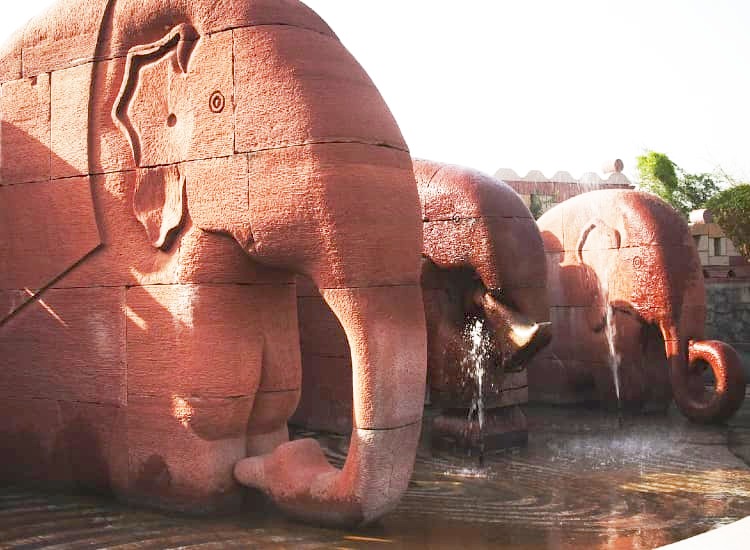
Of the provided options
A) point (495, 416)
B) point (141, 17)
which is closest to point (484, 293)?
point (495, 416)

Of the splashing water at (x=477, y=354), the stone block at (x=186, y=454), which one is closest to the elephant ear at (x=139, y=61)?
the stone block at (x=186, y=454)

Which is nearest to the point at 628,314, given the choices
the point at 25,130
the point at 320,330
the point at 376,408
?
the point at 320,330

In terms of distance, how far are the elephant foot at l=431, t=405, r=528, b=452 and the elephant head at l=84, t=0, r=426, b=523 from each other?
8.36 feet

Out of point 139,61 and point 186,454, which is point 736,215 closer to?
point 139,61

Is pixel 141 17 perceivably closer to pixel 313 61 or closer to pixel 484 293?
pixel 313 61

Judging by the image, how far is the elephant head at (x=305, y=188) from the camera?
4086mm

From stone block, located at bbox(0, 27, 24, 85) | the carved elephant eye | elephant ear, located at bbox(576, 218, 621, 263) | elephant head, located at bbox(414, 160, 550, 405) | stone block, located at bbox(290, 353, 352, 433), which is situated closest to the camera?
the carved elephant eye

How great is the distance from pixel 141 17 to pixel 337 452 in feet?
10.7

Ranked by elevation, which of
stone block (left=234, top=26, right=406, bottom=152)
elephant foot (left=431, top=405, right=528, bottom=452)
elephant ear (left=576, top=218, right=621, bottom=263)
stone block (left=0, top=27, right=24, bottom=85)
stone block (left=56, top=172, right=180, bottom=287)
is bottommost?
elephant foot (left=431, top=405, right=528, bottom=452)

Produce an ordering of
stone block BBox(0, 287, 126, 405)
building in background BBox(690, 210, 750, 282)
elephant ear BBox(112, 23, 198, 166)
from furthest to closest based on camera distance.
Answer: building in background BBox(690, 210, 750, 282), stone block BBox(0, 287, 126, 405), elephant ear BBox(112, 23, 198, 166)

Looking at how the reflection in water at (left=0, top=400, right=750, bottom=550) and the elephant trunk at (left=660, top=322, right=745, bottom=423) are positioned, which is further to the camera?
the elephant trunk at (left=660, top=322, right=745, bottom=423)

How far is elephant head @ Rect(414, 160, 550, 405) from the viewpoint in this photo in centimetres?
654

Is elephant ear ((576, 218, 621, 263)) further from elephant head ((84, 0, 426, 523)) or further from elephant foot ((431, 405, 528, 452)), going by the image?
elephant head ((84, 0, 426, 523))

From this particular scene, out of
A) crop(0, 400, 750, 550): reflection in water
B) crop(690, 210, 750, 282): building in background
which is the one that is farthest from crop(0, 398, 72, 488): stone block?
crop(690, 210, 750, 282): building in background
